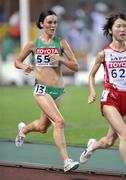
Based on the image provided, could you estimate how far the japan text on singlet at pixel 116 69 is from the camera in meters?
8.02

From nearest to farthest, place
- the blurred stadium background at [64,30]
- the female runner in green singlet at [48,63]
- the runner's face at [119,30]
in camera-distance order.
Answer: the runner's face at [119,30]
the female runner in green singlet at [48,63]
the blurred stadium background at [64,30]

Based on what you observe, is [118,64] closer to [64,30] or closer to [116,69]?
[116,69]

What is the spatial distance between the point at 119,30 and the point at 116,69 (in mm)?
412

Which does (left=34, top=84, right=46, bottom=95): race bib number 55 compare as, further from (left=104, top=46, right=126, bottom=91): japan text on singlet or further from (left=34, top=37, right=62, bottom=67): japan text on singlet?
(left=104, top=46, right=126, bottom=91): japan text on singlet

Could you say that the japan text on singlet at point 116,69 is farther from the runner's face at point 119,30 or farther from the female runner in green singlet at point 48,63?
the female runner in green singlet at point 48,63

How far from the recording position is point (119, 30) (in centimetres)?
802

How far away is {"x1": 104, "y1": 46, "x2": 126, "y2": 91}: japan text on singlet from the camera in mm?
8016

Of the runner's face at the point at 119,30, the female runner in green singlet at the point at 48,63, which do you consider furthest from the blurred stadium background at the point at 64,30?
the runner's face at the point at 119,30

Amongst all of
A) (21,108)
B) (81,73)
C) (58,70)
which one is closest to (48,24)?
(58,70)

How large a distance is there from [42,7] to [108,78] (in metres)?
18.7

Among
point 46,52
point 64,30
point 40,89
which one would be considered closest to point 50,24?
point 46,52

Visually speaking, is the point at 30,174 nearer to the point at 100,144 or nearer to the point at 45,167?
the point at 45,167

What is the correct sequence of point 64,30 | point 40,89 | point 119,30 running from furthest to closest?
point 64,30, point 40,89, point 119,30

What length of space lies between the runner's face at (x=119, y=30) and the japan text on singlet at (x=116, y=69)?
15 centimetres
